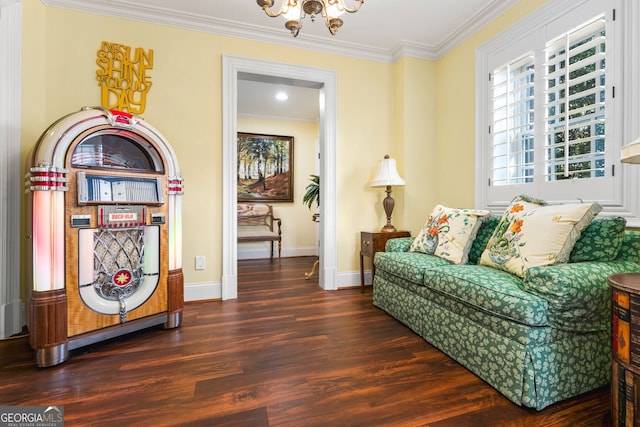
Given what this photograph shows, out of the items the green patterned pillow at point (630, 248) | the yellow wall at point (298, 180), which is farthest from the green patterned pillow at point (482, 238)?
the yellow wall at point (298, 180)

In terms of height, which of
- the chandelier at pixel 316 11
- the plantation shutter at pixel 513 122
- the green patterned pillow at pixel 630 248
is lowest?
the green patterned pillow at pixel 630 248

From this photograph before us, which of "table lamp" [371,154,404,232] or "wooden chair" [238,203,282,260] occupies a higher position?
"table lamp" [371,154,404,232]

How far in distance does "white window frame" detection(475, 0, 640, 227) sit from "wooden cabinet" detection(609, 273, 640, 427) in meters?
0.95

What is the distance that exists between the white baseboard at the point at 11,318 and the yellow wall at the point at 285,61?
1134 mm

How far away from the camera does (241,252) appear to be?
17.3 feet

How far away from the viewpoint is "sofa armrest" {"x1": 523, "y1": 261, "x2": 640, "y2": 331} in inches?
52.4

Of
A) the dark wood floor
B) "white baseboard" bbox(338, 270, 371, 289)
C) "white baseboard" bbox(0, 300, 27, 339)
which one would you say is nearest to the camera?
the dark wood floor

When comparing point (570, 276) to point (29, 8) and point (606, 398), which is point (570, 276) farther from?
point (29, 8)

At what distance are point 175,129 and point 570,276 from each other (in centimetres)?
306

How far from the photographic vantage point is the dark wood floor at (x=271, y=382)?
1.31 m

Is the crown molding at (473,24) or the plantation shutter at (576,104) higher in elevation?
the crown molding at (473,24)

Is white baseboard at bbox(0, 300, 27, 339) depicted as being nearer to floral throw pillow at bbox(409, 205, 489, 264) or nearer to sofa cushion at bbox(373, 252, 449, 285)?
sofa cushion at bbox(373, 252, 449, 285)

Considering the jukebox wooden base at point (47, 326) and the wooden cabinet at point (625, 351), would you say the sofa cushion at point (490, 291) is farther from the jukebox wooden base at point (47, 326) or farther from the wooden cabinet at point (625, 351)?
the jukebox wooden base at point (47, 326)

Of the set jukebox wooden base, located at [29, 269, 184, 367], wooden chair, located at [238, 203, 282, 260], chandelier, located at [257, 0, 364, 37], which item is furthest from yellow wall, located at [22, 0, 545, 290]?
wooden chair, located at [238, 203, 282, 260]
